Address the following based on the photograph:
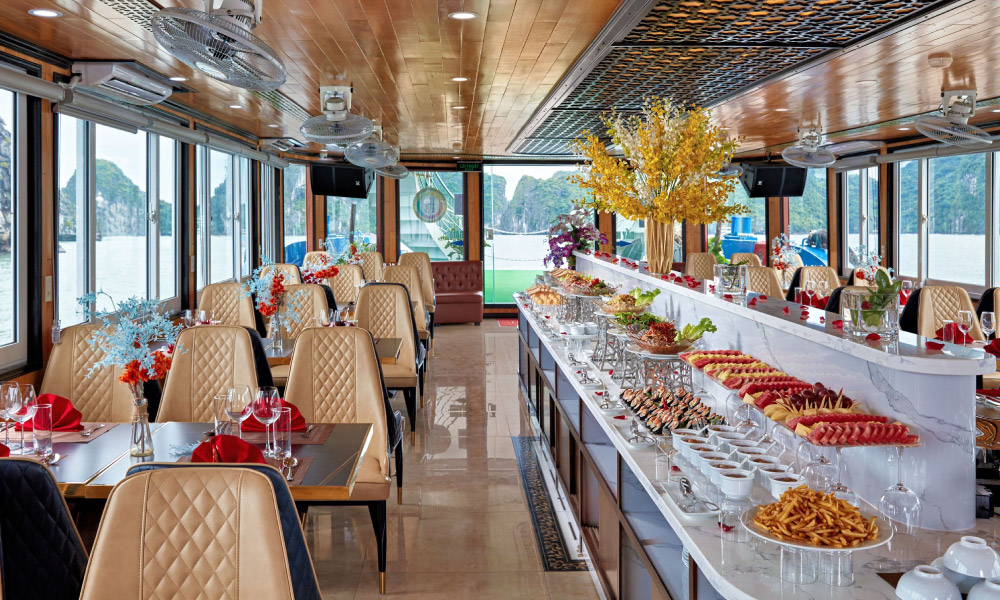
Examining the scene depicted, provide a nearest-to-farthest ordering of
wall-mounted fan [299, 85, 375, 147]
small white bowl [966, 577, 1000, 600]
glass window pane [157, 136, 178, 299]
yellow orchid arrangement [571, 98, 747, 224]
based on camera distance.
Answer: small white bowl [966, 577, 1000, 600]
yellow orchid arrangement [571, 98, 747, 224]
wall-mounted fan [299, 85, 375, 147]
glass window pane [157, 136, 178, 299]

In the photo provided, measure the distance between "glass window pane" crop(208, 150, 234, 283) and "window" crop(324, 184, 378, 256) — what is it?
147 inches

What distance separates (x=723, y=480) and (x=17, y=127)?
4958 millimetres

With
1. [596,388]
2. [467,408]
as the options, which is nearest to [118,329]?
[596,388]

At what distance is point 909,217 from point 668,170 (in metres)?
7.80

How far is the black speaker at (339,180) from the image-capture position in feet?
43.3

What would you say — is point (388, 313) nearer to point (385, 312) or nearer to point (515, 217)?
point (385, 312)

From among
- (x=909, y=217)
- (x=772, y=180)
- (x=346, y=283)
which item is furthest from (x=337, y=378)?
(x=772, y=180)

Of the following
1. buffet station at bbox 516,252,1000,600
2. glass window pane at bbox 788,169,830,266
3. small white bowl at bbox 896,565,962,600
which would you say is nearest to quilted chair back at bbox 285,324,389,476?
buffet station at bbox 516,252,1000,600

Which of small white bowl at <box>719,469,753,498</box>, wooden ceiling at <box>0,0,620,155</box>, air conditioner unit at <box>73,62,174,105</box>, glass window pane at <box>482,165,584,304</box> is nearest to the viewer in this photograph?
small white bowl at <box>719,469,753,498</box>

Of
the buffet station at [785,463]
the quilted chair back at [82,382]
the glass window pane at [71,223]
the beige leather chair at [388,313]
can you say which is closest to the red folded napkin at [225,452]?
the buffet station at [785,463]

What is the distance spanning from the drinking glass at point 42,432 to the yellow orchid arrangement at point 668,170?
3.32 metres

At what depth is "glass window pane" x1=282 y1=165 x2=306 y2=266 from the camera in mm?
13312

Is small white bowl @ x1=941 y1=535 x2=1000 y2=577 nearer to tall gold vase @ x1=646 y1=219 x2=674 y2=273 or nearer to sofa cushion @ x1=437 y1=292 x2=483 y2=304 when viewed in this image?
tall gold vase @ x1=646 y1=219 x2=674 y2=273

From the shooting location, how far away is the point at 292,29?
15.8ft
